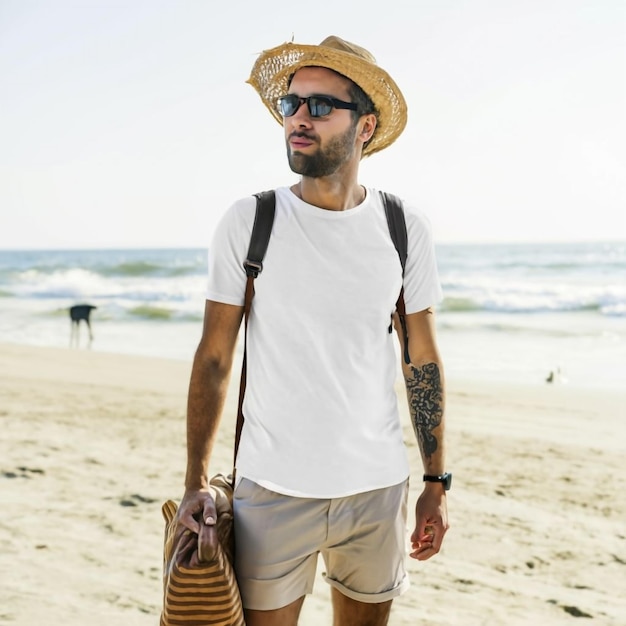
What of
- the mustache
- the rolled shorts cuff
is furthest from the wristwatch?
the mustache

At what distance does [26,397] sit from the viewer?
8977 millimetres

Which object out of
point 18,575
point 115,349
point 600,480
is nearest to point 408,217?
point 18,575

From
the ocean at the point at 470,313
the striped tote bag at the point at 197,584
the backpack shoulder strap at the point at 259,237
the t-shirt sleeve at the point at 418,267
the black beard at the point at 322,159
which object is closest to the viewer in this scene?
the striped tote bag at the point at 197,584

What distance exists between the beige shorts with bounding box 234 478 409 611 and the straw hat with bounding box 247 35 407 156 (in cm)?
122

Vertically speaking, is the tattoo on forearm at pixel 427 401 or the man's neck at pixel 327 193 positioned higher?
the man's neck at pixel 327 193

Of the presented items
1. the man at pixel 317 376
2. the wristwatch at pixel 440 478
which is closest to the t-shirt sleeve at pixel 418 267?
the man at pixel 317 376

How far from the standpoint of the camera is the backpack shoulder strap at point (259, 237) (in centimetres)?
230

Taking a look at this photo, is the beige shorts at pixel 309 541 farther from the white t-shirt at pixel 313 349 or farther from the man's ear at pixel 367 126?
the man's ear at pixel 367 126

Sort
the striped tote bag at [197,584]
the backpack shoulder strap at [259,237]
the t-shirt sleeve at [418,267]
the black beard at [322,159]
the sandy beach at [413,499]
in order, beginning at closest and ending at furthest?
the striped tote bag at [197,584]
the backpack shoulder strap at [259,237]
the black beard at [322,159]
the t-shirt sleeve at [418,267]
the sandy beach at [413,499]

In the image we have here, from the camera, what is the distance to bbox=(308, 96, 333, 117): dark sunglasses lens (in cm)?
245

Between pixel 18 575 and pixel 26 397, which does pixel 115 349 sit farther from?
pixel 18 575

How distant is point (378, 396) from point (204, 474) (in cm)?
56

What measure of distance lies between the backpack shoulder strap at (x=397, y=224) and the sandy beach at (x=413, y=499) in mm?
2348

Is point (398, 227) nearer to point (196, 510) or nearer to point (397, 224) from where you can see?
point (397, 224)
